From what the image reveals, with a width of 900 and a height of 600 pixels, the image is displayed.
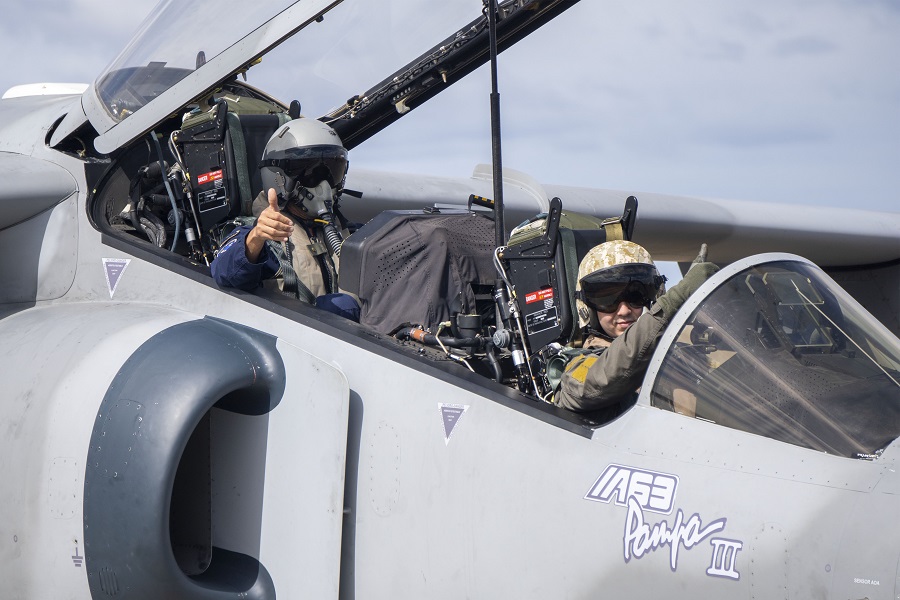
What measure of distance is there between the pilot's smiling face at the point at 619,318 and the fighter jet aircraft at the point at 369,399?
0.81 feet

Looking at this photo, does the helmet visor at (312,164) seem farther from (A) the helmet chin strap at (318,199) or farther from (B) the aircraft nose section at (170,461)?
(B) the aircraft nose section at (170,461)

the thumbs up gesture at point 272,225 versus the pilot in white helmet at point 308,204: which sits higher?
the thumbs up gesture at point 272,225

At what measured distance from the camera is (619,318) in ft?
12.3

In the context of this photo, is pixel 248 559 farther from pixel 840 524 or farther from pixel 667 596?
pixel 840 524

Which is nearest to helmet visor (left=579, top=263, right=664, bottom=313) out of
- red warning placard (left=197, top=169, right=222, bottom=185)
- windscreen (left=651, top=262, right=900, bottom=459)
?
windscreen (left=651, top=262, right=900, bottom=459)

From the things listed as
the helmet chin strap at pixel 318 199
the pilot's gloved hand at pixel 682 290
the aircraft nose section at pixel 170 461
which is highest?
the pilot's gloved hand at pixel 682 290

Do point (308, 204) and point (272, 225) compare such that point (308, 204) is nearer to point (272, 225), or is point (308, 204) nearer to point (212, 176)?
point (212, 176)

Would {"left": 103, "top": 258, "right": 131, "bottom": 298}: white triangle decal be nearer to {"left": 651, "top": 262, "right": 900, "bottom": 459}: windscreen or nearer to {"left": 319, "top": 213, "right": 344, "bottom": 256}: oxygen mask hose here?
{"left": 319, "top": 213, "right": 344, "bottom": 256}: oxygen mask hose

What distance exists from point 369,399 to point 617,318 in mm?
993

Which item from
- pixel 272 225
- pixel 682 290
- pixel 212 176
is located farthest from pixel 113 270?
pixel 682 290

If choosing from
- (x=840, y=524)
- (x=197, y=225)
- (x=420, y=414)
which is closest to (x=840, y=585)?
(x=840, y=524)

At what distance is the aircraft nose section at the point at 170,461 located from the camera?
3367mm

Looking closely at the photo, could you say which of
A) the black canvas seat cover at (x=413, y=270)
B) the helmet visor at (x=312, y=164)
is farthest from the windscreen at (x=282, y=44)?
the black canvas seat cover at (x=413, y=270)

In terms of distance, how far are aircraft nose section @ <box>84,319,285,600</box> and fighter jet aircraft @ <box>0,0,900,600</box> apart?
1cm
